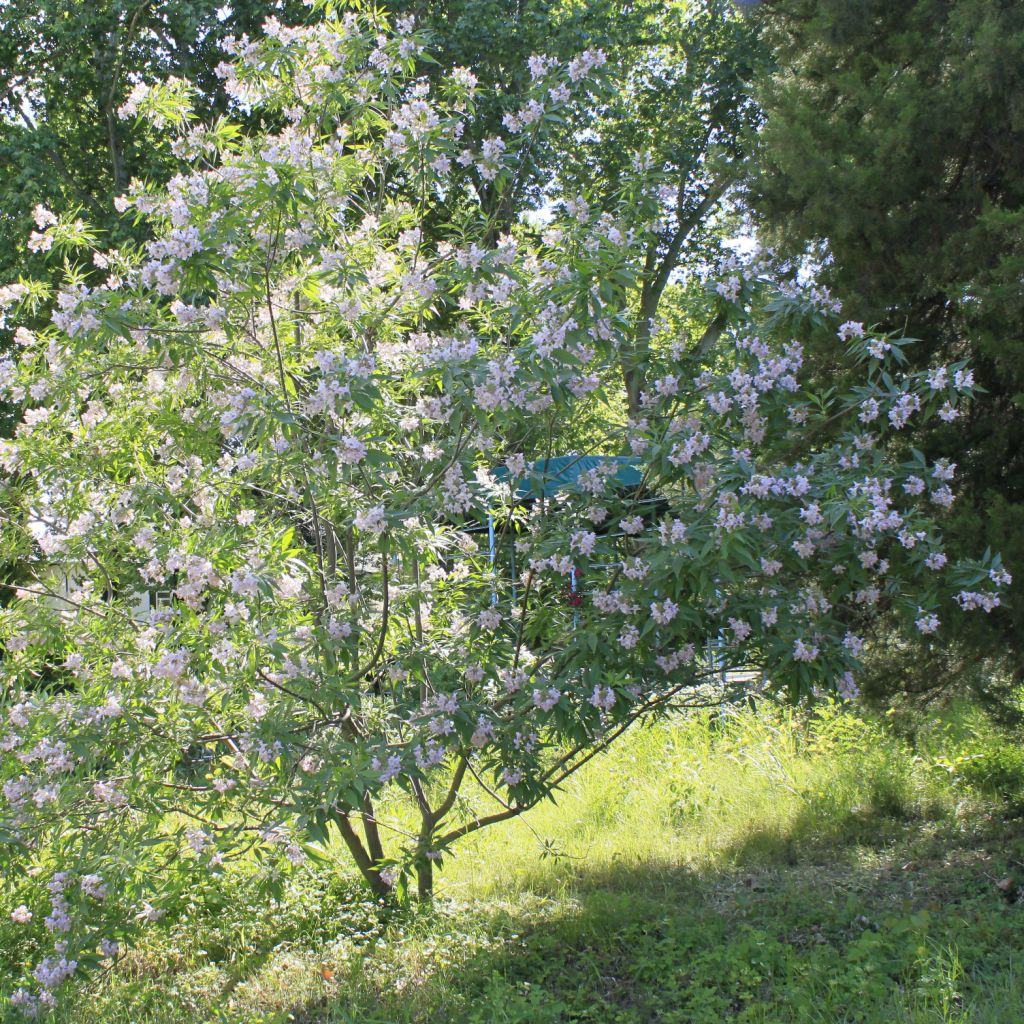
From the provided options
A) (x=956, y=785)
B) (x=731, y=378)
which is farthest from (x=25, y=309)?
(x=956, y=785)

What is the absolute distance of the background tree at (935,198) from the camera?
172 inches

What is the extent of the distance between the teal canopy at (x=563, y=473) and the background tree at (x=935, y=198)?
144 cm

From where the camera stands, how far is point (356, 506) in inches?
138

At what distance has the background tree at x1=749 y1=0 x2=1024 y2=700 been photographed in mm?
4379

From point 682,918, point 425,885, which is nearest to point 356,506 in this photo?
point 425,885

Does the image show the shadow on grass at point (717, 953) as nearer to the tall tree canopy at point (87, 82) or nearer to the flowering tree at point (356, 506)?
the flowering tree at point (356, 506)

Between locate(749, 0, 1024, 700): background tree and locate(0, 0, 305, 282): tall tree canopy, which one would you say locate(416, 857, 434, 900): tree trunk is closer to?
locate(749, 0, 1024, 700): background tree

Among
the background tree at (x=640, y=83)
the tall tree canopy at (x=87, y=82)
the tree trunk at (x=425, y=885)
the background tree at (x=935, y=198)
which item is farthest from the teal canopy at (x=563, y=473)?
the tall tree canopy at (x=87, y=82)

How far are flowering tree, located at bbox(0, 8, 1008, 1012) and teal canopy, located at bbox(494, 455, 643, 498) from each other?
25 millimetres

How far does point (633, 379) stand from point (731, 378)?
2.07 ft

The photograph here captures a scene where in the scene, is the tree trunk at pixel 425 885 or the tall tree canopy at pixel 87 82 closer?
the tree trunk at pixel 425 885

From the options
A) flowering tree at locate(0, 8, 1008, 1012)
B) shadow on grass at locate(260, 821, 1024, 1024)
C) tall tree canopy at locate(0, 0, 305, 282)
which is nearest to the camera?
flowering tree at locate(0, 8, 1008, 1012)

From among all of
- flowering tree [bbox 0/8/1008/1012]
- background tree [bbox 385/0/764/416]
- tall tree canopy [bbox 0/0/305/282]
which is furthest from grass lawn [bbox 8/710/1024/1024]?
tall tree canopy [bbox 0/0/305/282]

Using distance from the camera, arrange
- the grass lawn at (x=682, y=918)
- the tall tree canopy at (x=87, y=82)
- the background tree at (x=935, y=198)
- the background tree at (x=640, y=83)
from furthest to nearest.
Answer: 1. the background tree at (x=640, y=83)
2. the tall tree canopy at (x=87, y=82)
3. the background tree at (x=935, y=198)
4. the grass lawn at (x=682, y=918)
